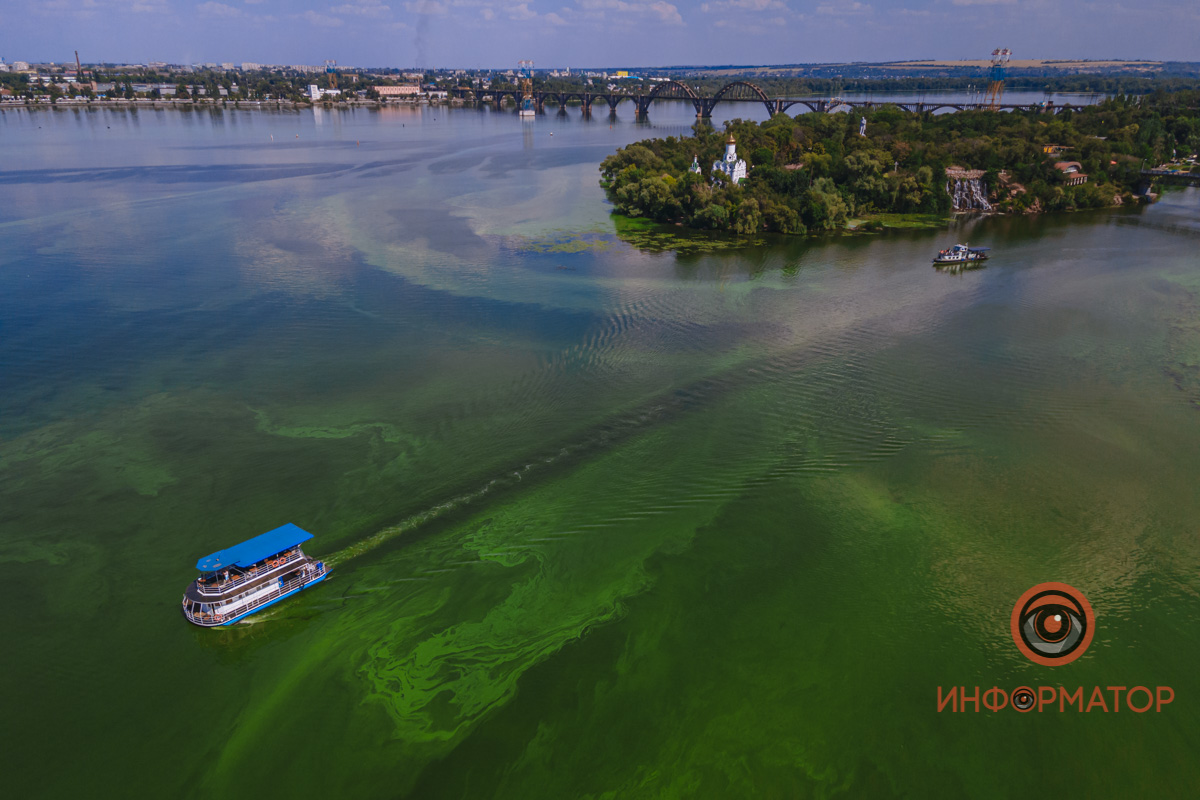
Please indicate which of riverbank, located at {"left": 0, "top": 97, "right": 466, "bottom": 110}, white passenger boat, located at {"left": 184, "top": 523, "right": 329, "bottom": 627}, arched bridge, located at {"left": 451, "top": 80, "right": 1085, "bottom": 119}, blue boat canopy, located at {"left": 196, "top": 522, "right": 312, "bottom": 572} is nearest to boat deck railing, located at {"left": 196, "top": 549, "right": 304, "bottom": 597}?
white passenger boat, located at {"left": 184, "top": 523, "right": 329, "bottom": 627}

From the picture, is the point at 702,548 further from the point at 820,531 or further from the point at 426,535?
the point at 426,535

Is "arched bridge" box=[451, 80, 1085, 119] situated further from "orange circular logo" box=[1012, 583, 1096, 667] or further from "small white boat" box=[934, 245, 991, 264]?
"orange circular logo" box=[1012, 583, 1096, 667]

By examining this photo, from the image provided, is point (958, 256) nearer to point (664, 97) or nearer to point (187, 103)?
point (664, 97)

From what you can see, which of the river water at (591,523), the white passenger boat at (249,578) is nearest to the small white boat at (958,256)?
the river water at (591,523)

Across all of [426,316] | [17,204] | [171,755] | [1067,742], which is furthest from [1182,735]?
[17,204]

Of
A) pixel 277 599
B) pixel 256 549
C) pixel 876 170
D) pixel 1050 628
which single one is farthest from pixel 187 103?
pixel 1050 628

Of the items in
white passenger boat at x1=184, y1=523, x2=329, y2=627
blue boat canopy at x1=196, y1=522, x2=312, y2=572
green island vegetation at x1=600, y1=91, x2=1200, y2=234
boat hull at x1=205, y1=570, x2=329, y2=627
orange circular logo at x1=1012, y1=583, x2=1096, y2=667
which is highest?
green island vegetation at x1=600, y1=91, x2=1200, y2=234
